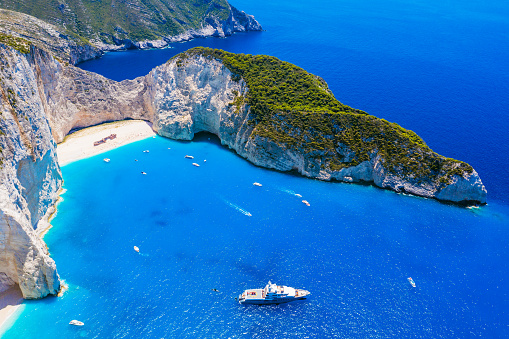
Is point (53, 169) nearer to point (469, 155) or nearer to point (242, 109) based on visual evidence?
point (242, 109)

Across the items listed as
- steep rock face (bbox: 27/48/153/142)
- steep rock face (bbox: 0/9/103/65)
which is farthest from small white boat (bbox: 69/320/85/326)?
steep rock face (bbox: 0/9/103/65)

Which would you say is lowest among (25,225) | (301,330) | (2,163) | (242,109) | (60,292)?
(60,292)

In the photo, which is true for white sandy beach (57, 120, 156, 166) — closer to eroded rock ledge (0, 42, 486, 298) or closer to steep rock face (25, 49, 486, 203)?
steep rock face (25, 49, 486, 203)

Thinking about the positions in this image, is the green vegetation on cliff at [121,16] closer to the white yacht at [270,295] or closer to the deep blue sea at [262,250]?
the deep blue sea at [262,250]

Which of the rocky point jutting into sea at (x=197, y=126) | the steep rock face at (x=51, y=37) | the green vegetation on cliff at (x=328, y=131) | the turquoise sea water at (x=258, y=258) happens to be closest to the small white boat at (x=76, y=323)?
the turquoise sea water at (x=258, y=258)

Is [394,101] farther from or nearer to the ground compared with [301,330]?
farther from the ground

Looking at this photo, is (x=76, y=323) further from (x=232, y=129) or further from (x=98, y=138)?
(x=98, y=138)

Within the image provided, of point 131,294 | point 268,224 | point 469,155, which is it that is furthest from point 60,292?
point 469,155

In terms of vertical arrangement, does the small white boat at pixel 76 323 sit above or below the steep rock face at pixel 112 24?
below
